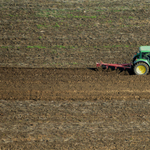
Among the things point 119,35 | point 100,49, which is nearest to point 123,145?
point 100,49

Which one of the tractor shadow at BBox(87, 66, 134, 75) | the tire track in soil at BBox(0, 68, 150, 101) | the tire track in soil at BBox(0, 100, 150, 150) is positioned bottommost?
the tire track in soil at BBox(0, 100, 150, 150)

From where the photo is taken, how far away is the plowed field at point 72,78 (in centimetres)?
838

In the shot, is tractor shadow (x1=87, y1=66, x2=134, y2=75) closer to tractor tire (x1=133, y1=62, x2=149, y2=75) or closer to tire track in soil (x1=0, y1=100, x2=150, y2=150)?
tractor tire (x1=133, y1=62, x2=149, y2=75)

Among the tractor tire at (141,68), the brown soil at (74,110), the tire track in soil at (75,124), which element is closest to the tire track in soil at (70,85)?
the brown soil at (74,110)

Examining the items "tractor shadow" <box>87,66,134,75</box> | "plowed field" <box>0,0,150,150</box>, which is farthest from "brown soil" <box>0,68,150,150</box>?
"tractor shadow" <box>87,66,134,75</box>

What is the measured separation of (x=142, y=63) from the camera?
44.7 feet

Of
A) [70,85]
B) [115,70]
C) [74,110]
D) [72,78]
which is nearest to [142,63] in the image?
[115,70]

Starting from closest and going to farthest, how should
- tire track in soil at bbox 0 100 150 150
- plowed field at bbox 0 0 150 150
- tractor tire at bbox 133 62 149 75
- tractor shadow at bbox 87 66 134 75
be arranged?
tire track in soil at bbox 0 100 150 150 → plowed field at bbox 0 0 150 150 → tractor tire at bbox 133 62 149 75 → tractor shadow at bbox 87 66 134 75

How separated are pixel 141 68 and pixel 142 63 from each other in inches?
11.7

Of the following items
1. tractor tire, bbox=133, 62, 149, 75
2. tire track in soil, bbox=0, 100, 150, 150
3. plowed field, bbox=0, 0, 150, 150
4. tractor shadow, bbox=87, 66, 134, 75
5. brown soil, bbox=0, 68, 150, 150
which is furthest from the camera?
tractor shadow, bbox=87, 66, 134, 75

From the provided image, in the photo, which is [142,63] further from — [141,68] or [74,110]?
[74,110]

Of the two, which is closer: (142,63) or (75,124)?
(75,124)

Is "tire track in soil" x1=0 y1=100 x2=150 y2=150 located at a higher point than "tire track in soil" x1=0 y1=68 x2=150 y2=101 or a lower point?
lower

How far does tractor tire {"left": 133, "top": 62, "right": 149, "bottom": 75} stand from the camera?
536 inches
